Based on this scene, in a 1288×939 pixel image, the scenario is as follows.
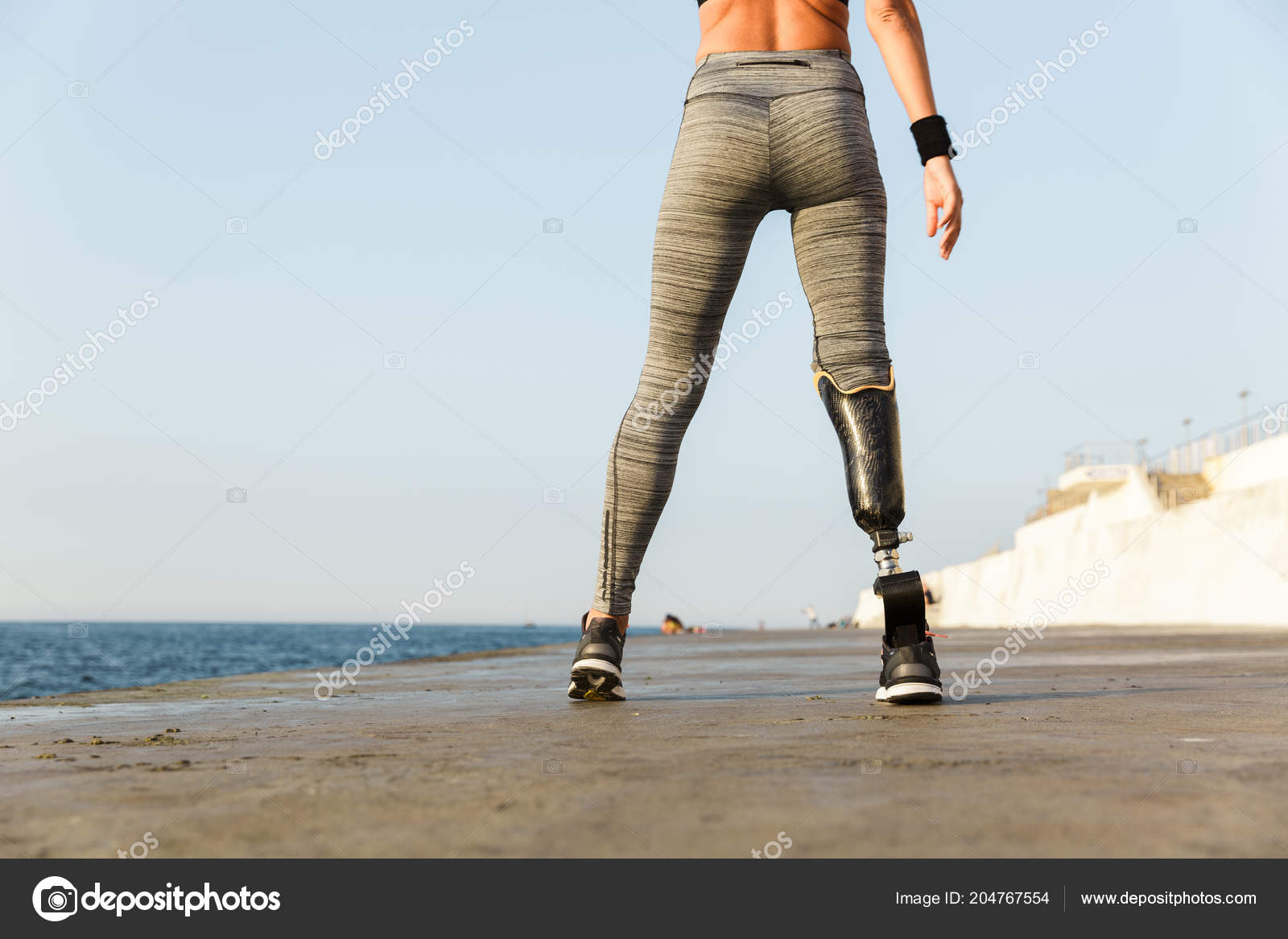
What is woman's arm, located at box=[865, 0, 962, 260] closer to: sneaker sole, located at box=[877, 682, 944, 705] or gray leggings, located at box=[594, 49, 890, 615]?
gray leggings, located at box=[594, 49, 890, 615]

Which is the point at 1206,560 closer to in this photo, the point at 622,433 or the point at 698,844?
the point at 622,433

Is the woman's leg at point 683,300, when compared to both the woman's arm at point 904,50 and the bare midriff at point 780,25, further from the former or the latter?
the woman's arm at point 904,50

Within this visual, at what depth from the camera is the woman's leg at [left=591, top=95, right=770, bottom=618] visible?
3047mm

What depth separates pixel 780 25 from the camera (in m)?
3.16

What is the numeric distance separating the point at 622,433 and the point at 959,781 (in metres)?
1.95

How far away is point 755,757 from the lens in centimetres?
170

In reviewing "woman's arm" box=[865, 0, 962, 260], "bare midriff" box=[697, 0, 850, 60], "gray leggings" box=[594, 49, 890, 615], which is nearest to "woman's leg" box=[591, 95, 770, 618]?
"gray leggings" box=[594, 49, 890, 615]

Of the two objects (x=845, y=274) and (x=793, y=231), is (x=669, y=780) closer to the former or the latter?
(x=845, y=274)
